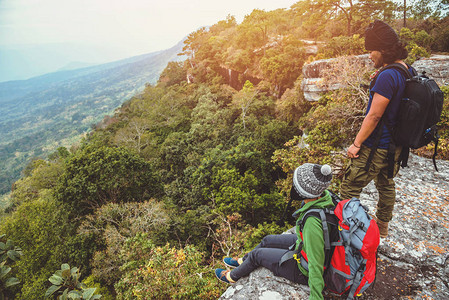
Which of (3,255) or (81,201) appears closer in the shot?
(3,255)

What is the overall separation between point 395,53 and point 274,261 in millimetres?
2715

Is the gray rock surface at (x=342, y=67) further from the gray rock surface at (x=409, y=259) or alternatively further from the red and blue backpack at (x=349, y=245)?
the red and blue backpack at (x=349, y=245)

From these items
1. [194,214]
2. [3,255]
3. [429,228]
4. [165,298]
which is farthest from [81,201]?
[429,228]

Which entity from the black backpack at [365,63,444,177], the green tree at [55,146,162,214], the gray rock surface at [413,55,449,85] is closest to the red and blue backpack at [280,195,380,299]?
the black backpack at [365,63,444,177]

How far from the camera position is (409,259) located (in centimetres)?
271

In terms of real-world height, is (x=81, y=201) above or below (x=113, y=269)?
above

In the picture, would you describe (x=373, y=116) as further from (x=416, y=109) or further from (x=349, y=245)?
(x=349, y=245)

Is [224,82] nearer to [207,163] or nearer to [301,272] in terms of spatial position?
[207,163]

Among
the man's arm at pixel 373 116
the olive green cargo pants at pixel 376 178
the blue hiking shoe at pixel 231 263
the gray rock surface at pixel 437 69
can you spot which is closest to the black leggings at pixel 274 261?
the blue hiking shoe at pixel 231 263

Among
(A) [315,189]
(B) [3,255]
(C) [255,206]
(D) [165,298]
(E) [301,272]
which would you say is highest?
(A) [315,189]

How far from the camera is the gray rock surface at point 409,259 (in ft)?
7.73

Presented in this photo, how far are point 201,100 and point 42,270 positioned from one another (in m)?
22.5

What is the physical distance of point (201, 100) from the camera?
28.2 m

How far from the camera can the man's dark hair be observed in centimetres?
224
